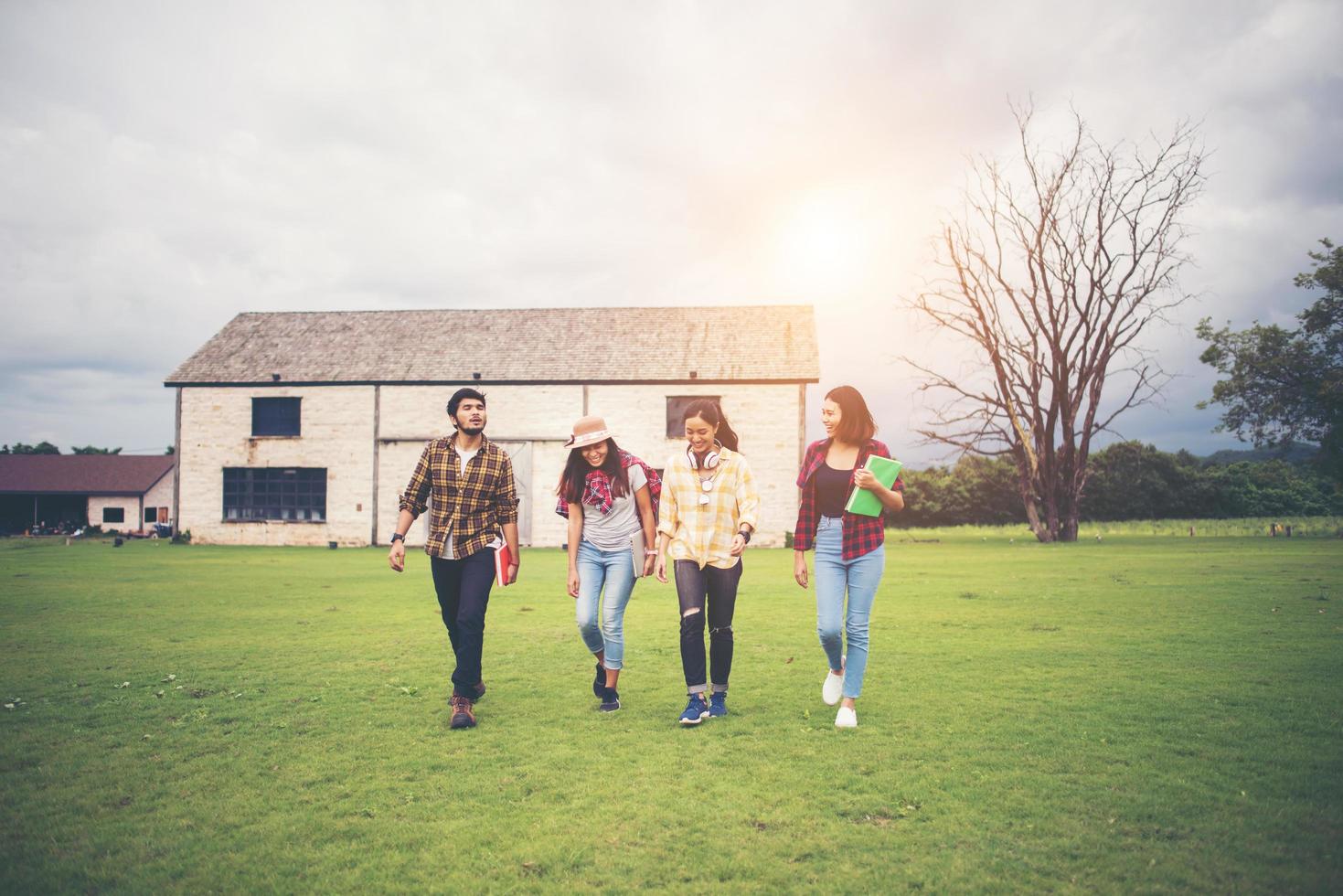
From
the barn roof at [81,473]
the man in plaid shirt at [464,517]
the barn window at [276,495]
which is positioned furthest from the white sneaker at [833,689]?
the barn roof at [81,473]

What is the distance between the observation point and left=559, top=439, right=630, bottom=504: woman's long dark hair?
19.7 ft

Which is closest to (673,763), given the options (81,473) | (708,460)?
(708,460)

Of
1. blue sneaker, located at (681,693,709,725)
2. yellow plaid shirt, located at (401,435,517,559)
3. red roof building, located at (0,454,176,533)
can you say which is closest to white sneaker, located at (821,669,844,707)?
blue sneaker, located at (681,693,709,725)

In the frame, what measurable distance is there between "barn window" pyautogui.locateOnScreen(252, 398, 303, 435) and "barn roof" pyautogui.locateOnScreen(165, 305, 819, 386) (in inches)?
35.6

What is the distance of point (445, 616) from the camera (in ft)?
21.0

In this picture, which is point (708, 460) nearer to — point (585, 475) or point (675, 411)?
point (585, 475)

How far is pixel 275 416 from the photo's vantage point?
3198cm

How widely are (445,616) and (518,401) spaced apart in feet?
82.9

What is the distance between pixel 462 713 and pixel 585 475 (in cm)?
185

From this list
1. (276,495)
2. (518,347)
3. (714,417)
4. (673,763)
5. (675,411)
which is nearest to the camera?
(673,763)

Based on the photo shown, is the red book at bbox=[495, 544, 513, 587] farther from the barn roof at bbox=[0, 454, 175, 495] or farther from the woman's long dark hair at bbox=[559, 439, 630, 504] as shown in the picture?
the barn roof at bbox=[0, 454, 175, 495]

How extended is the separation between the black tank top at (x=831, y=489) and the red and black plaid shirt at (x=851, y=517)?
0.04m

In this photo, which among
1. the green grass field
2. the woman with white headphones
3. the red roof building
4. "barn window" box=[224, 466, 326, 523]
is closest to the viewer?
the green grass field

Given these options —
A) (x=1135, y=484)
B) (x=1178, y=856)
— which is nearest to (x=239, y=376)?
(x=1178, y=856)
